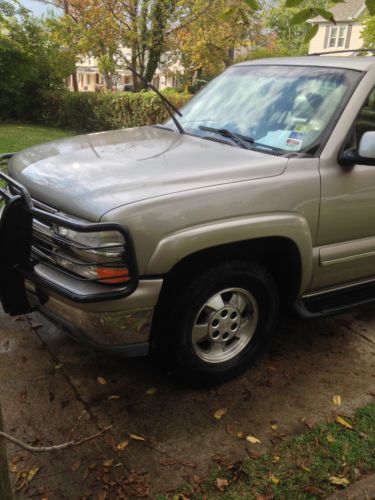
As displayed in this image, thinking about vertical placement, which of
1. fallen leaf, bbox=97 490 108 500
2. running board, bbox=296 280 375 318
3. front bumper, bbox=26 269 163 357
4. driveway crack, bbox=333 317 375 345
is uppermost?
front bumper, bbox=26 269 163 357

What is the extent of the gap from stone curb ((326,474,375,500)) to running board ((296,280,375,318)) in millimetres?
1106

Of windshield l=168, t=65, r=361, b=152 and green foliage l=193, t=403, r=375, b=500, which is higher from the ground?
windshield l=168, t=65, r=361, b=152

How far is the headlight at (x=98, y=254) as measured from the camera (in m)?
2.53

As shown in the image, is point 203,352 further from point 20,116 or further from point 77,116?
point 20,116

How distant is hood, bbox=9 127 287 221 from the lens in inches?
105

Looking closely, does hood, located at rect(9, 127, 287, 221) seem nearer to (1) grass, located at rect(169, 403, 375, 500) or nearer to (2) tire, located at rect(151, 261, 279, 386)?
(2) tire, located at rect(151, 261, 279, 386)

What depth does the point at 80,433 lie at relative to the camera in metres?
2.79

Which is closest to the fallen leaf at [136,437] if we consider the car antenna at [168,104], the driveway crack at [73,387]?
the driveway crack at [73,387]

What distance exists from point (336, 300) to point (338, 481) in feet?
4.29

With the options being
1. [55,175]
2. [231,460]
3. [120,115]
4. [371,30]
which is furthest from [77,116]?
[231,460]

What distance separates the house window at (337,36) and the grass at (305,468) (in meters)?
44.7

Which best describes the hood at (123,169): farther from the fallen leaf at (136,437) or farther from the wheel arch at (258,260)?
the fallen leaf at (136,437)

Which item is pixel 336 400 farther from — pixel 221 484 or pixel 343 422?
pixel 221 484

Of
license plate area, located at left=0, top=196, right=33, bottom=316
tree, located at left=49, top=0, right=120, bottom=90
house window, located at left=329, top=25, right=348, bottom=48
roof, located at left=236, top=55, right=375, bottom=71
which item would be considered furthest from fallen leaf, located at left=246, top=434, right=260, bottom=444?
house window, located at left=329, top=25, right=348, bottom=48
